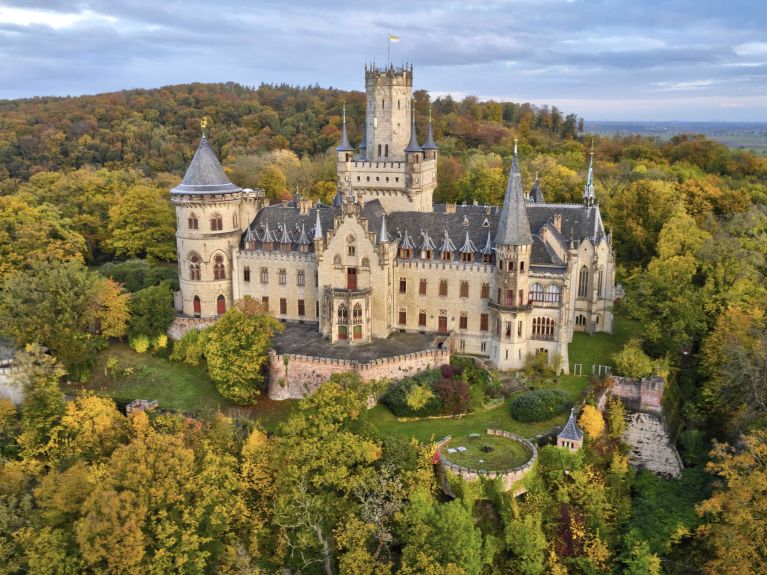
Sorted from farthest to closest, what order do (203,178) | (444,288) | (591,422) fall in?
1. (203,178)
2. (444,288)
3. (591,422)

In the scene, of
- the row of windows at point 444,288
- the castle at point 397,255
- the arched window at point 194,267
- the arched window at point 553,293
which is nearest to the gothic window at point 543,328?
the castle at point 397,255

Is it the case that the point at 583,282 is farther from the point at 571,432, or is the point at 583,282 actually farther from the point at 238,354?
the point at 238,354

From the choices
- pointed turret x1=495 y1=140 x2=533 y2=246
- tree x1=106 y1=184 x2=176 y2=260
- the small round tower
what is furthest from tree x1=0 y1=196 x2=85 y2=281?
pointed turret x1=495 y1=140 x2=533 y2=246

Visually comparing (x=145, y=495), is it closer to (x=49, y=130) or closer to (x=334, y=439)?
(x=334, y=439)

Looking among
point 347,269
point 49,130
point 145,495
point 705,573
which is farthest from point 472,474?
point 49,130

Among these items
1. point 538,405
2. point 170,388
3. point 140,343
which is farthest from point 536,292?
point 140,343

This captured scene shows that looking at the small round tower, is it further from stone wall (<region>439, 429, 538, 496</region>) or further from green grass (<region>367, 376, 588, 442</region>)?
stone wall (<region>439, 429, 538, 496</region>)
